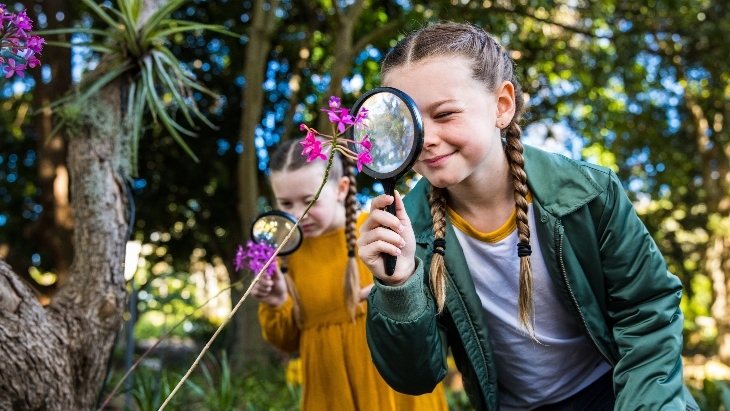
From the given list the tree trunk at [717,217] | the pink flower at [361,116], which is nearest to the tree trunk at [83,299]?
the pink flower at [361,116]

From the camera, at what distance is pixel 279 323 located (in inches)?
118

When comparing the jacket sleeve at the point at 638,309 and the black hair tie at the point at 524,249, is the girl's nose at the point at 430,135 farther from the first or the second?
the jacket sleeve at the point at 638,309

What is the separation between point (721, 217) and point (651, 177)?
143cm

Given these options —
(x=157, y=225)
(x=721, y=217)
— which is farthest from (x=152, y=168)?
(x=721, y=217)

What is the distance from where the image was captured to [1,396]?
231cm

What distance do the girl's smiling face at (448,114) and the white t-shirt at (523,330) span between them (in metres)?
0.30

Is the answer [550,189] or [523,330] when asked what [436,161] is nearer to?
[550,189]

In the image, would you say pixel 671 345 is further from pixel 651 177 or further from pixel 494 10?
pixel 651 177

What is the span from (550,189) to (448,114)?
1.40 feet

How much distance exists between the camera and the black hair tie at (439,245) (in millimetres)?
2027

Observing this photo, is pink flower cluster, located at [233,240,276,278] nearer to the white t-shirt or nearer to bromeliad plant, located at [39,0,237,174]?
bromeliad plant, located at [39,0,237,174]

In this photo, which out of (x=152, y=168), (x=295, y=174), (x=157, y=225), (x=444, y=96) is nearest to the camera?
(x=444, y=96)

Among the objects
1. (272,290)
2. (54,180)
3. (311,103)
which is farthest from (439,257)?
(311,103)

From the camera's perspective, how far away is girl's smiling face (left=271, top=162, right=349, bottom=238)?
3021 mm
